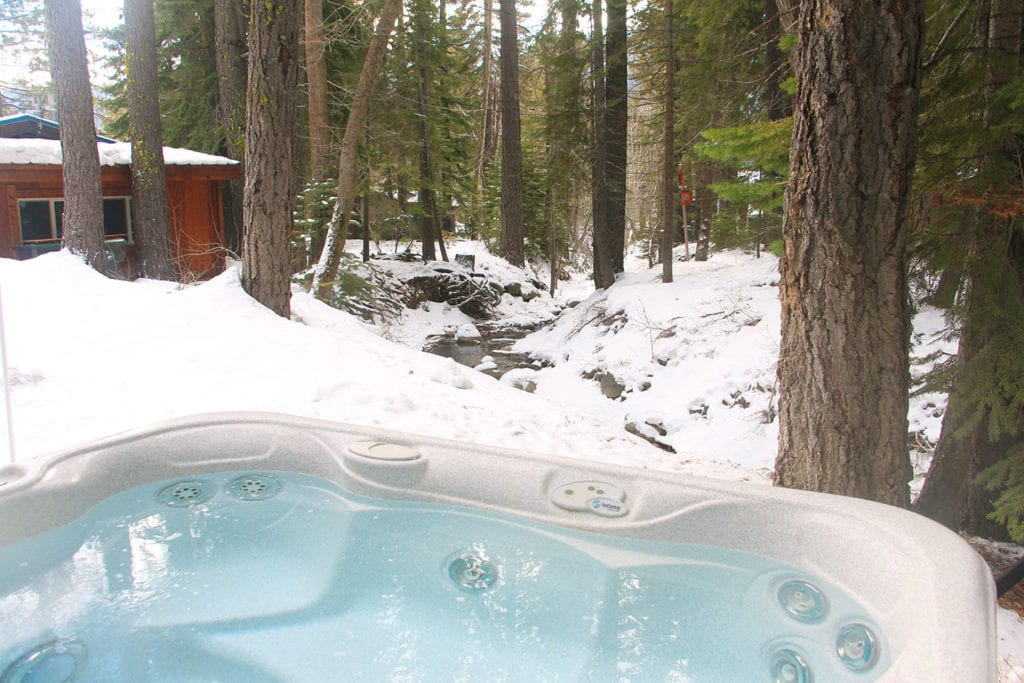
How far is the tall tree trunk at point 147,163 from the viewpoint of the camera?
874 centimetres

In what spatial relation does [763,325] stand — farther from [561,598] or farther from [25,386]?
[25,386]

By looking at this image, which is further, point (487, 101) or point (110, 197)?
point (487, 101)

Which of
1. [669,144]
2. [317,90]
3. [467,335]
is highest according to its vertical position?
[317,90]

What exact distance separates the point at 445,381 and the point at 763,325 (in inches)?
152

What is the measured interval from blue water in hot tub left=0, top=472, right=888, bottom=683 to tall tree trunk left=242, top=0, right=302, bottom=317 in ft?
12.0

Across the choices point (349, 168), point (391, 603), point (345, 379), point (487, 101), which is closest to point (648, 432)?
point (345, 379)

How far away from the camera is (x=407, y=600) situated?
8.80 feet

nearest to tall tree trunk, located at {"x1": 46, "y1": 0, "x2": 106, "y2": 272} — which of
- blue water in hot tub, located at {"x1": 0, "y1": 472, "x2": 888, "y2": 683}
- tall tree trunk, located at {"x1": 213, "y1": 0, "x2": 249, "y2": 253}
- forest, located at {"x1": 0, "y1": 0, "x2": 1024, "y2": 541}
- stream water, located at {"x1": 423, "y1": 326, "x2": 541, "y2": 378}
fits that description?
forest, located at {"x1": 0, "y1": 0, "x2": 1024, "y2": 541}

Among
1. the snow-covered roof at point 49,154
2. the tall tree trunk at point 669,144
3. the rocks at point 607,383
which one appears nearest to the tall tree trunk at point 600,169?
the tall tree trunk at point 669,144

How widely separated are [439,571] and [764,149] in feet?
9.89

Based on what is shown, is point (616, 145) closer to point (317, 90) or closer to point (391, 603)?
point (317, 90)

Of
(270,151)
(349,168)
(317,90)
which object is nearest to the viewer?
(270,151)

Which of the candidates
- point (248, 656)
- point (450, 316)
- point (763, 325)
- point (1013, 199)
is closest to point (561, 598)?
point (248, 656)

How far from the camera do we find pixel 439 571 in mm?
2809
